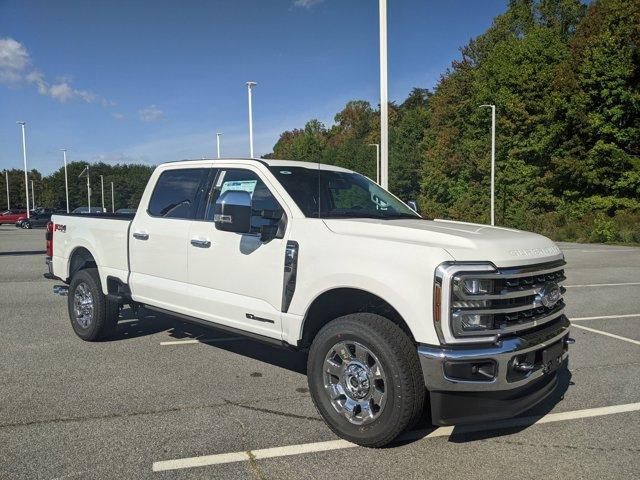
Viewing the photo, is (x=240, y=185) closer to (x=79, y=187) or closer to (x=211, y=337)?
(x=211, y=337)

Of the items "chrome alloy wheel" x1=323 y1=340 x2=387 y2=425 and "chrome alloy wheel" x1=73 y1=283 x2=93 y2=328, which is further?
"chrome alloy wheel" x1=73 y1=283 x2=93 y2=328

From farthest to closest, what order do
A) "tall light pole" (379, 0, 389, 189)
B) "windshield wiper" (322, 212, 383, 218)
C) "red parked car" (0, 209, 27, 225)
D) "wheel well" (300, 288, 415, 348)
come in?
"red parked car" (0, 209, 27, 225) < "tall light pole" (379, 0, 389, 189) < "windshield wiper" (322, 212, 383, 218) < "wheel well" (300, 288, 415, 348)

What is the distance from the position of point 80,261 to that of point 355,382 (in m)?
4.55

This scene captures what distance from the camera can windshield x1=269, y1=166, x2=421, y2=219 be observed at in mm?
4668

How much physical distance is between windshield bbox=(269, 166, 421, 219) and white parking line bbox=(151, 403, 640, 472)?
1760 millimetres

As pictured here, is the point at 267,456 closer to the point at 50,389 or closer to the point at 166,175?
the point at 50,389

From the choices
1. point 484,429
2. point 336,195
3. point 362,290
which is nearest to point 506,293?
point 362,290

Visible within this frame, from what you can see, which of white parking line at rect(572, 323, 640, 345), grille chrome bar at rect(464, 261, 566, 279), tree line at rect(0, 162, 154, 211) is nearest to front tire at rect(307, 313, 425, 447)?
grille chrome bar at rect(464, 261, 566, 279)

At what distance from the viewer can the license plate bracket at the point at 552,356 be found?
3697 millimetres

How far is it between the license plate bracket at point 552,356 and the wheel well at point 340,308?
36.4 inches

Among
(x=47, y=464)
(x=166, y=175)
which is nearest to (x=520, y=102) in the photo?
(x=166, y=175)

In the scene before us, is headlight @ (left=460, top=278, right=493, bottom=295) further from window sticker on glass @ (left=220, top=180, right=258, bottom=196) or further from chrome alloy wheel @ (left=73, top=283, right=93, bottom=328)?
chrome alloy wheel @ (left=73, top=283, right=93, bottom=328)

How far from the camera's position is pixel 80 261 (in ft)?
22.6

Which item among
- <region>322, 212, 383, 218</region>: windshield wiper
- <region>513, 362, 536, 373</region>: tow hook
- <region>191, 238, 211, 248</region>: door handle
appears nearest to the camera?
<region>513, 362, 536, 373</region>: tow hook
